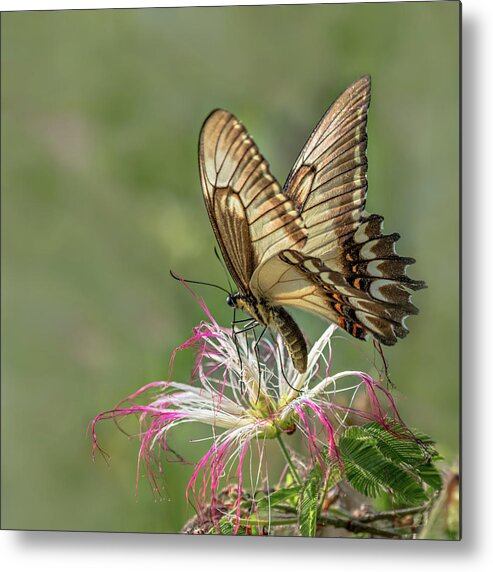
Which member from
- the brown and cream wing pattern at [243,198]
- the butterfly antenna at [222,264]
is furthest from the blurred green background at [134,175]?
the brown and cream wing pattern at [243,198]

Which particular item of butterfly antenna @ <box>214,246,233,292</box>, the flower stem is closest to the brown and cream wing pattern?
butterfly antenna @ <box>214,246,233,292</box>

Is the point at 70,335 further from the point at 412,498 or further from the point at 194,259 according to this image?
the point at 412,498

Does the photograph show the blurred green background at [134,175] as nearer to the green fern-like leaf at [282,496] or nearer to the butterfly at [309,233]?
the butterfly at [309,233]

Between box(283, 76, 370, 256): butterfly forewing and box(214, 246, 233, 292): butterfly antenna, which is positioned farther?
box(214, 246, 233, 292): butterfly antenna

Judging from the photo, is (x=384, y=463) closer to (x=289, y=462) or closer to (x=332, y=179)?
(x=289, y=462)

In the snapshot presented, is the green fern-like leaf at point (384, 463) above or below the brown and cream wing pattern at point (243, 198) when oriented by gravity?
below

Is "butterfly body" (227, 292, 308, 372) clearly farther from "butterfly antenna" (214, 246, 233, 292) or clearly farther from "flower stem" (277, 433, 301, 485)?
"flower stem" (277, 433, 301, 485)

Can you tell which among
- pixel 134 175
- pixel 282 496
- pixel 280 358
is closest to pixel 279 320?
pixel 280 358
